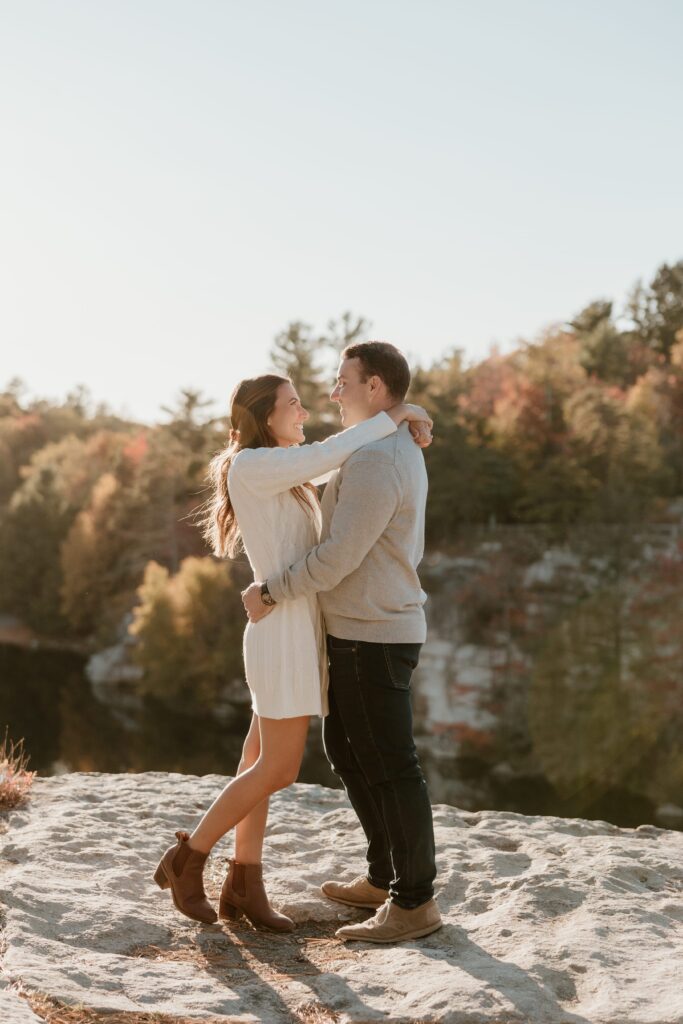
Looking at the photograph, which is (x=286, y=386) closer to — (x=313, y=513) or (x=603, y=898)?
(x=313, y=513)

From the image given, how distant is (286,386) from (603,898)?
2.00 m

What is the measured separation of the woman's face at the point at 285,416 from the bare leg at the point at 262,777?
89cm

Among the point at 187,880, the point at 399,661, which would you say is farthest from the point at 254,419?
the point at 187,880

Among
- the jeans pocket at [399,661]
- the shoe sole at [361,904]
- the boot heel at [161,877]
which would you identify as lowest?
the shoe sole at [361,904]

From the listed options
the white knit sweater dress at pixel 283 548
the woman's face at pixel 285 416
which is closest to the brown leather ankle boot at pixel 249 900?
the white knit sweater dress at pixel 283 548

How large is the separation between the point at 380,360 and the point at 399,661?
93 centimetres

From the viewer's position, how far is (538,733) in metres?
23.5

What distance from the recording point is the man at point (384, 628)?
3.16 meters

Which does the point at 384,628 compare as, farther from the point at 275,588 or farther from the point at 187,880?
the point at 187,880

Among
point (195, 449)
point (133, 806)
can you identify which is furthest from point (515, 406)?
point (133, 806)

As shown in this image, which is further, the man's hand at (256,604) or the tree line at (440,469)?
the tree line at (440,469)

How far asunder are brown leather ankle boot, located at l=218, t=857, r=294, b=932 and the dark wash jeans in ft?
1.35

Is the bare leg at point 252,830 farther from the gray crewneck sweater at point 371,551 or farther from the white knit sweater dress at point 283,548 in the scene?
the gray crewneck sweater at point 371,551

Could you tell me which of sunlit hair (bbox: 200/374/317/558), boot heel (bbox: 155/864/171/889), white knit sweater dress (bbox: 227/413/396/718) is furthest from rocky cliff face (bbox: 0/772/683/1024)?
sunlit hair (bbox: 200/374/317/558)
